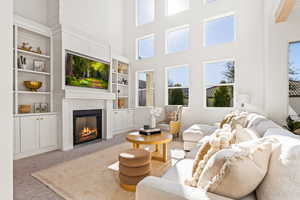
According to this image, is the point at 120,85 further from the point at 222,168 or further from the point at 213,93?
the point at 222,168

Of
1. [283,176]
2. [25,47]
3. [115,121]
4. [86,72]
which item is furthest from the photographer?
[115,121]

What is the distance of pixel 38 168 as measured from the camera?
262 cm

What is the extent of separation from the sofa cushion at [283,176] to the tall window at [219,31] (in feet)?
14.0

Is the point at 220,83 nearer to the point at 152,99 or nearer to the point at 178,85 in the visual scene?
the point at 178,85

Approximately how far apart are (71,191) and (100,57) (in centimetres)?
357

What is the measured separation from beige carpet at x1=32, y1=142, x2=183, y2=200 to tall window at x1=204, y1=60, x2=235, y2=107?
87.8 inches

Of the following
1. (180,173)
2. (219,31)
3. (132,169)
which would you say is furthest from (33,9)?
(219,31)

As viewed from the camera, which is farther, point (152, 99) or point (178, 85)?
point (152, 99)

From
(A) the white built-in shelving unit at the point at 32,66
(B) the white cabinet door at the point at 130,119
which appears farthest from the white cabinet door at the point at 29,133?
(B) the white cabinet door at the point at 130,119

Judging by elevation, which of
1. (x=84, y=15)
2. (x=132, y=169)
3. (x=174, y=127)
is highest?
(x=84, y=15)

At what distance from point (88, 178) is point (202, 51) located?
4299mm

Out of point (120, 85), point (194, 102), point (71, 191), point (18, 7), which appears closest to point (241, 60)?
point (194, 102)
